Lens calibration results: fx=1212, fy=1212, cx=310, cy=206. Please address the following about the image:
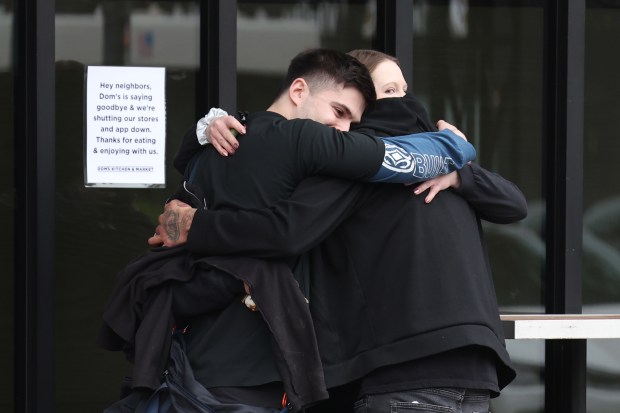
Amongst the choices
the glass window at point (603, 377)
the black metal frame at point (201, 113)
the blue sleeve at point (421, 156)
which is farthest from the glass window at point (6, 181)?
the glass window at point (603, 377)

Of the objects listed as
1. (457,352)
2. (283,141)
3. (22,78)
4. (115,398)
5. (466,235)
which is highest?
(22,78)

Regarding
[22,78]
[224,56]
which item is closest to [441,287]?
[224,56]

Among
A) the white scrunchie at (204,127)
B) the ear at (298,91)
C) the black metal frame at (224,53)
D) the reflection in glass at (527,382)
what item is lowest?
the reflection in glass at (527,382)

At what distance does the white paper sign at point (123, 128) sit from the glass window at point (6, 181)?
33 cm

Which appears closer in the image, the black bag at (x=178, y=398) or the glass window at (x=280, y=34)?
the black bag at (x=178, y=398)

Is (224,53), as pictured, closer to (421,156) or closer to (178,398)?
(421,156)

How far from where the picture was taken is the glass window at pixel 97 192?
5.25m

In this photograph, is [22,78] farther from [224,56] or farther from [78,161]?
[224,56]

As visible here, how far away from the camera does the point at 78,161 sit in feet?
17.2

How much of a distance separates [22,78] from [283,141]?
223 cm

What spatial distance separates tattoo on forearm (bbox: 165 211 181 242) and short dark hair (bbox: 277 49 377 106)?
498 mm

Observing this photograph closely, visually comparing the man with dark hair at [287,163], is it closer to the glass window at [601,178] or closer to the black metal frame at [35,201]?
the black metal frame at [35,201]

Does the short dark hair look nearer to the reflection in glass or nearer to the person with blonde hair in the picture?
the person with blonde hair

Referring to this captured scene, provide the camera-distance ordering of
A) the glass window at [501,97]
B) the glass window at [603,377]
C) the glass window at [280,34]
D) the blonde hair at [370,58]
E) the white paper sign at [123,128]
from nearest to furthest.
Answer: the blonde hair at [370,58] → the white paper sign at [123,128] → the glass window at [280,34] → the glass window at [501,97] → the glass window at [603,377]
